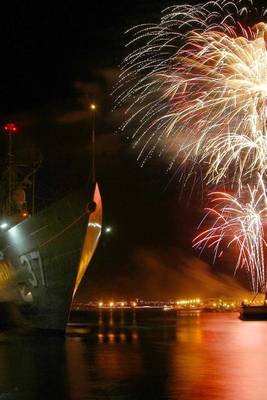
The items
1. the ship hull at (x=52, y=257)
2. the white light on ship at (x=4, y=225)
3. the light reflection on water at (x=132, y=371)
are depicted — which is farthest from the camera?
the white light on ship at (x=4, y=225)

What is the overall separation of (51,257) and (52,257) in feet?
0.16

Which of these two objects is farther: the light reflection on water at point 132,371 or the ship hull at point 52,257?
the ship hull at point 52,257

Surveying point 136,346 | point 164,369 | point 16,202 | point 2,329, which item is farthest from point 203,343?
point 16,202

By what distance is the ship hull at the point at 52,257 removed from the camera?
92.0 feet

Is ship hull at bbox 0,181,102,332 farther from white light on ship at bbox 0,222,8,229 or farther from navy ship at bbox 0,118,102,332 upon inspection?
white light on ship at bbox 0,222,8,229

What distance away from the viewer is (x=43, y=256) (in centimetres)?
2888

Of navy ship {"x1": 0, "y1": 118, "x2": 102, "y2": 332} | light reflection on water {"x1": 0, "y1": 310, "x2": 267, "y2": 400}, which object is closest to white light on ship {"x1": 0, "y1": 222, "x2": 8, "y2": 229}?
navy ship {"x1": 0, "y1": 118, "x2": 102, "y2": 332}

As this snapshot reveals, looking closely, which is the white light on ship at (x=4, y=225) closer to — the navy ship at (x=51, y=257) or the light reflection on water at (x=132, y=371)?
the navy ship at (x=51, y=257)

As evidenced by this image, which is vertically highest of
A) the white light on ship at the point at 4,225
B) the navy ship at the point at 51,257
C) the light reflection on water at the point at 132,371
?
the white light on ship at the point at 4,225

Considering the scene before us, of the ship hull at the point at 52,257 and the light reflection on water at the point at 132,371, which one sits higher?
the ship hull at the point at 52,257

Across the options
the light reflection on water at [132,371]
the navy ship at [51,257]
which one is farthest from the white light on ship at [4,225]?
the light reflection on water at [132,371]

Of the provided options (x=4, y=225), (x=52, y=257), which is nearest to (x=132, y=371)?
(x=52, y=257)

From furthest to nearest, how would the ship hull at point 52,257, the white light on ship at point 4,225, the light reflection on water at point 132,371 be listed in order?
1. the white light on ship at point 4,225
2. the ship hull at point 52,257
3. the light reflection on water at point 132,371

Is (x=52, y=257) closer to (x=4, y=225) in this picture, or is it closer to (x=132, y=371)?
(x=4, y=225)
